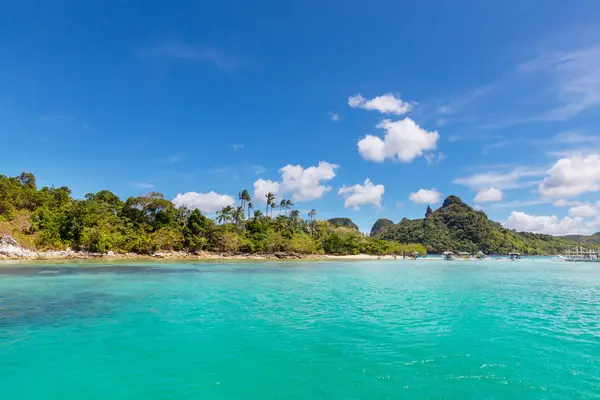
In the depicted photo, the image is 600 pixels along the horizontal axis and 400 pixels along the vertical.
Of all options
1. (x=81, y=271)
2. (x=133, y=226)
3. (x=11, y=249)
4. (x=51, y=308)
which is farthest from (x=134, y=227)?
(x=51, y=308)

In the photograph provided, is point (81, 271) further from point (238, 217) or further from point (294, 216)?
point (294, 216)

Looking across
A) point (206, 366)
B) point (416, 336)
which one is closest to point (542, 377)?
point (416, 336)

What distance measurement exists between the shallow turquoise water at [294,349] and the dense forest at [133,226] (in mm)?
71304

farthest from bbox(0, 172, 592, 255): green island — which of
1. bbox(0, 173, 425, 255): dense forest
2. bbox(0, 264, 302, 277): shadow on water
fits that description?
bbox(0, 264, 302, 277): shadow on water

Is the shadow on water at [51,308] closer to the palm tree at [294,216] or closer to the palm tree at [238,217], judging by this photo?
the palm tree at [238,217]

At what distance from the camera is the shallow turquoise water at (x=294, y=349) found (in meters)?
9.60

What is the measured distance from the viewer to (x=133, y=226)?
102188mm

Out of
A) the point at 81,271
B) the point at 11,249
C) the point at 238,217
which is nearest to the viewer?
the point at 81,271

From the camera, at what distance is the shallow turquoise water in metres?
9.60

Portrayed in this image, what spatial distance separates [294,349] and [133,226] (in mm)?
101418

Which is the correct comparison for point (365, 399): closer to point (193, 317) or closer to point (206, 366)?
point (206, 366)

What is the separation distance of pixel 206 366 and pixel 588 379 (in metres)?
11.7

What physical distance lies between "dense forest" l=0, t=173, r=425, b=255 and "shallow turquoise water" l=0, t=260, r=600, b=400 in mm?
71304

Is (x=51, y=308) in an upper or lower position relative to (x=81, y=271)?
upper
